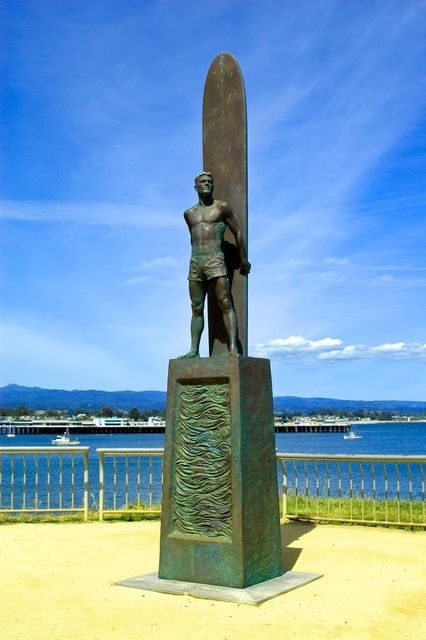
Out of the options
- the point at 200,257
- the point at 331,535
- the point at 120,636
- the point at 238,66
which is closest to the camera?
the point at 120,636

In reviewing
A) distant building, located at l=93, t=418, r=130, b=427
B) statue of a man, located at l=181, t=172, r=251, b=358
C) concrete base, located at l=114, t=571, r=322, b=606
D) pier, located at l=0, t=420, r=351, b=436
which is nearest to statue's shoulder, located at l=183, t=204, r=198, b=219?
statue of a man, located at l=181, t=172, r=251, b=358

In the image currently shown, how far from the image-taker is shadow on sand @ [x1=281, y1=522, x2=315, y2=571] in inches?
301

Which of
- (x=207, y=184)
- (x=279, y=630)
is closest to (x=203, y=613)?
(x=279, y=630)

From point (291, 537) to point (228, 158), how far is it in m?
4.70

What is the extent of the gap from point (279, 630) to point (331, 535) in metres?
4.22

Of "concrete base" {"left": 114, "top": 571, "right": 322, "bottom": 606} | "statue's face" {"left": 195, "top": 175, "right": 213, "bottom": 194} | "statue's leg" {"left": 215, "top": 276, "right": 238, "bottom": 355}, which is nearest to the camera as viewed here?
"concrete base" {"left": 114, "top": 571, "right": 322, "bottom": 606}

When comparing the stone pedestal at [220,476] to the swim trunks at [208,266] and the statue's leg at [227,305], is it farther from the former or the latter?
the swim trunks at [208,266]

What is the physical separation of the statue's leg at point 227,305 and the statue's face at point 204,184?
851 millimetres

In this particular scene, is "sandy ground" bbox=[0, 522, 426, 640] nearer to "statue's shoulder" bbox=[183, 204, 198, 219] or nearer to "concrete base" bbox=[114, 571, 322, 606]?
"concrete base" bbox=[114, 571, 322, 606]

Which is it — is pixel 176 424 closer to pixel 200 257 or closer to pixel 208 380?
pixel 208 380

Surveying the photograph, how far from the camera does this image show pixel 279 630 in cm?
518

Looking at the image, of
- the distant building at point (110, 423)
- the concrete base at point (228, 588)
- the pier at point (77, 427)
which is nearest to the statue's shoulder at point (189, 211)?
the concrete base at point (228, 588)

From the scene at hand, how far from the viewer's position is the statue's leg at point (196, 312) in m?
6.96

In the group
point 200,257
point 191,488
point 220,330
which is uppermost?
point 200,257
